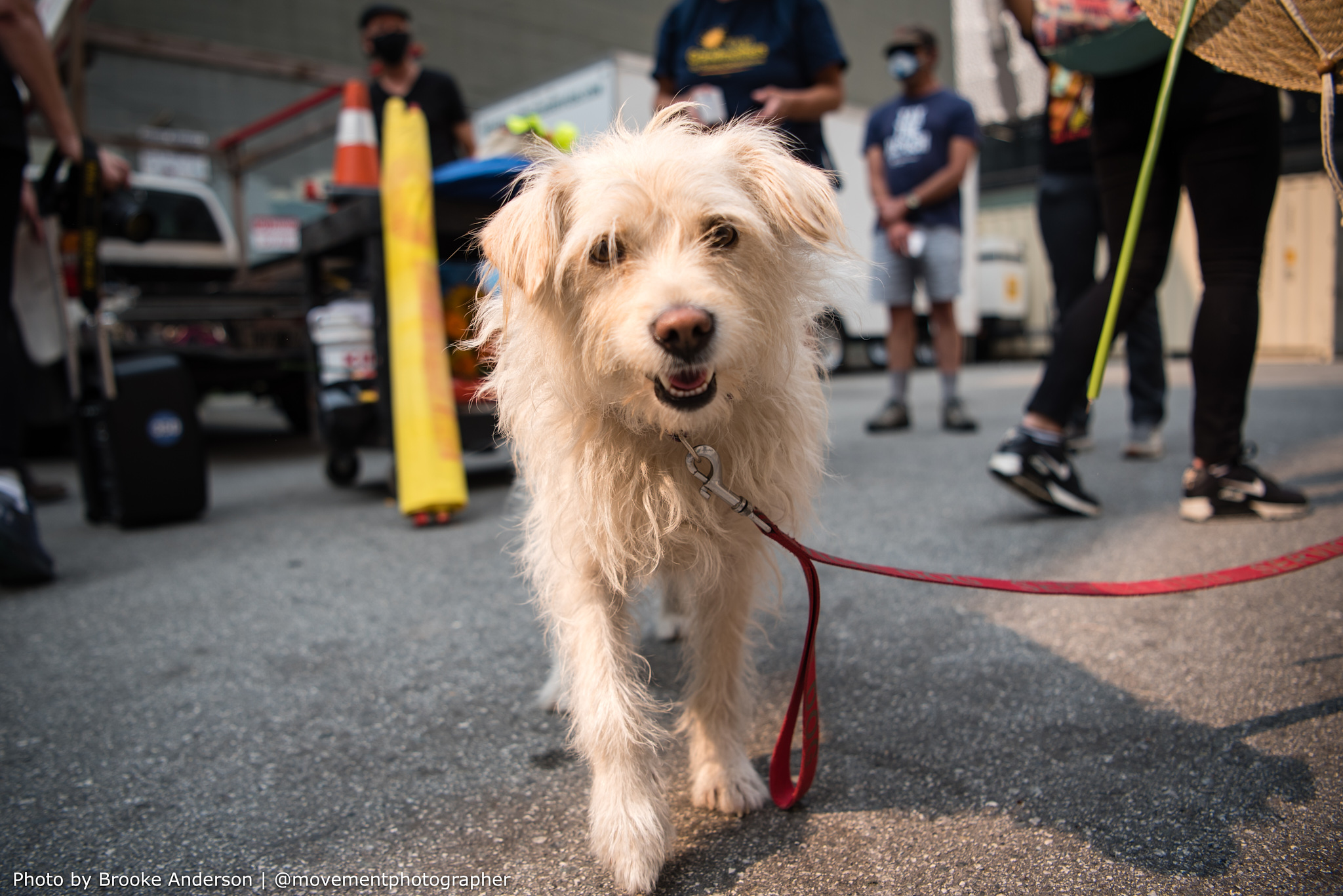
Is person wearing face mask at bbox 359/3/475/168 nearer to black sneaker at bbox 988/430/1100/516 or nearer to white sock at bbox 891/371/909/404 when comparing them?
white sock at bbox 891/371/909/404

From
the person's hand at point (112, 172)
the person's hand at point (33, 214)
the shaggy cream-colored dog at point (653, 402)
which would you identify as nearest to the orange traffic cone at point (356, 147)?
the person's hand at point (112, 172)

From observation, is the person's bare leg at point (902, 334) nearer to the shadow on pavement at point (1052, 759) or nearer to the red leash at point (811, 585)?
the shadow on pavement at point (1052, 759)

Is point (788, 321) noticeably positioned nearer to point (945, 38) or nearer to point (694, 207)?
point (694, 207)

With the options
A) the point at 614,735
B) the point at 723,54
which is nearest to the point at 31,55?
the point at 723,54

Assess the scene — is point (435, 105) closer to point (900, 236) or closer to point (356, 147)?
point (356, 147)

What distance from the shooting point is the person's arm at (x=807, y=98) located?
3564 millimetres

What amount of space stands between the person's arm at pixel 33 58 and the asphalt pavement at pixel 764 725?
6.45 ft

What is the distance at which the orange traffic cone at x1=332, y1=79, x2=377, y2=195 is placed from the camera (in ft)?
16.3

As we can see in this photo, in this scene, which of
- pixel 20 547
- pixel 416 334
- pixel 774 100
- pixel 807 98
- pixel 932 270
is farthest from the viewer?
pixel 932 270

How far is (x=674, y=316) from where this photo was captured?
1.39m

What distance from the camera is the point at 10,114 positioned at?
323 centimetres

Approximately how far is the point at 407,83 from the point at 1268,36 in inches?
187

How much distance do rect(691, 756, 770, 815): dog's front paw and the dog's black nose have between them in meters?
0.90

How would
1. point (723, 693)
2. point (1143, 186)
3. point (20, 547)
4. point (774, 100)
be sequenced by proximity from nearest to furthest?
point (723, 693), point (1143, 186), point (20, 547), point (774, 100)
